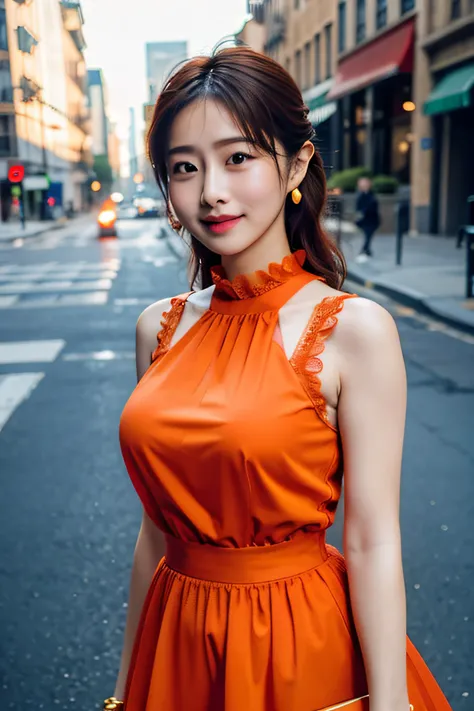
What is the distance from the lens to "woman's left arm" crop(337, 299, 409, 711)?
56.6 inches

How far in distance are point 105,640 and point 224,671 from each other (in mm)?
1851

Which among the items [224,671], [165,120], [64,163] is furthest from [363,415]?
[64,163]

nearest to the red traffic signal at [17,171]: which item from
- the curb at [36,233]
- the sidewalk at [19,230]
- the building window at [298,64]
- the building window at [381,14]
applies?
the building window at [381,14]

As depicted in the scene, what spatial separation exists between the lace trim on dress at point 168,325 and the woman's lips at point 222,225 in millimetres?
287

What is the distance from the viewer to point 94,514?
4.42 m

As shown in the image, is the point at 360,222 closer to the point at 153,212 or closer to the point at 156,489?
the point at 156,489

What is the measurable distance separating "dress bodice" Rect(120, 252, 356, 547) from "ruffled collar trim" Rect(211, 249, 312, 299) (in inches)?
0.5

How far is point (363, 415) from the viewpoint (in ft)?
4.72

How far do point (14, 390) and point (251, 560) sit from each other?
6072 mm

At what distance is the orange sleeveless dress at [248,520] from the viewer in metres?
1.46

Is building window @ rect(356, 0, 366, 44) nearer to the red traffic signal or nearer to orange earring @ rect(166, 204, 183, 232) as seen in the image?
the red traffic signal

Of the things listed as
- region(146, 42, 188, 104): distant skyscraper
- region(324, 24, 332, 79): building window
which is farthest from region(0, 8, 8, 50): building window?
region(324, 24, 332, 79): building window

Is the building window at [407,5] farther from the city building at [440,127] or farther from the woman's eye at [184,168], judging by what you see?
the woman's eye at [184,168]

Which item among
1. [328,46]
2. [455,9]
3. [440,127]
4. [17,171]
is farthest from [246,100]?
[328,46]
